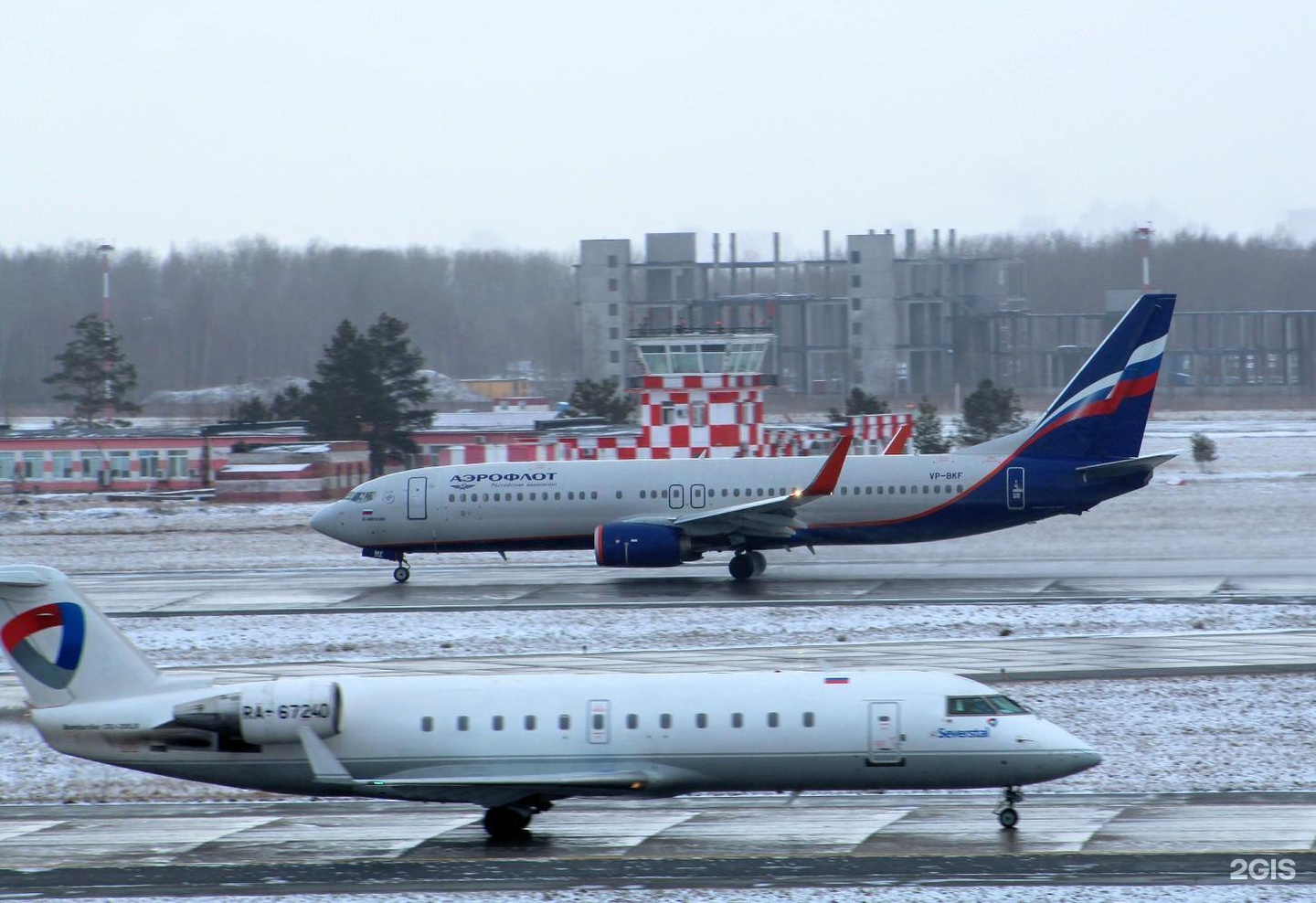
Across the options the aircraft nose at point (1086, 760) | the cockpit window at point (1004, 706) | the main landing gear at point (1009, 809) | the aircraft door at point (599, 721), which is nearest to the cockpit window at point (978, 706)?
the cockpit window at point (1004, 706)

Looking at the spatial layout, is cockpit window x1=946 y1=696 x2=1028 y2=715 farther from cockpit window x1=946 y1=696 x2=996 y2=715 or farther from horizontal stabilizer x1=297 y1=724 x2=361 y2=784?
horizontal stabilizer x1=297 y1=724 x2=361 y2=784

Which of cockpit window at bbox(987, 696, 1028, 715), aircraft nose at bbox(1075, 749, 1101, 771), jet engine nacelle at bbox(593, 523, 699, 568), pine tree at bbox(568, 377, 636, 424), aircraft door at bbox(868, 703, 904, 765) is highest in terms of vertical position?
pine tree at bbox(568, 377, 636, 424)

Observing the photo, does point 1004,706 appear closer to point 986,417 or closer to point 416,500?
point 416,500

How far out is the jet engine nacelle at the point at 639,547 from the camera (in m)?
41.2

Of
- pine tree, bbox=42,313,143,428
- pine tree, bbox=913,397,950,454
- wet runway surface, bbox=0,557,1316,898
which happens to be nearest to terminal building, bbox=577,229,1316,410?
pine tree, bbox=42,313,143,428

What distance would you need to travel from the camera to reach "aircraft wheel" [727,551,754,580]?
41.8m

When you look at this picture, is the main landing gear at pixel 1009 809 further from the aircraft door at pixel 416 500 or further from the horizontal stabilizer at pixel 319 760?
the aircraft door at pixel 416 500

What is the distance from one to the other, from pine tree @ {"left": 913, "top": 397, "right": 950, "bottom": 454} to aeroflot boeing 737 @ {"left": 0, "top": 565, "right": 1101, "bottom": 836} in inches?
2071

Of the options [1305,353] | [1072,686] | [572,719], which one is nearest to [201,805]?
[572,719]

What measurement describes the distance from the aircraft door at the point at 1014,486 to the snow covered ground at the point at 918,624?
5.04 meters

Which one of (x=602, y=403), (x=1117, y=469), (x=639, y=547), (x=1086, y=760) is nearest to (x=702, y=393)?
(x=639, y=547)

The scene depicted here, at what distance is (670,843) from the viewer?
19.0m

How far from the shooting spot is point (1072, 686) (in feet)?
89.0

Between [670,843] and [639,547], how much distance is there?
22.3 metres
